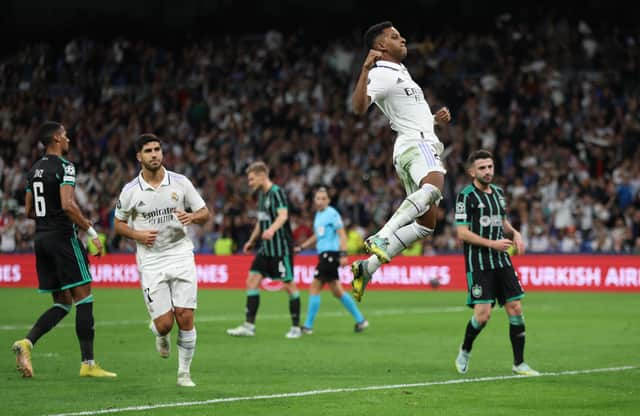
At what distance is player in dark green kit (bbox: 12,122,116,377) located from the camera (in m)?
11.6

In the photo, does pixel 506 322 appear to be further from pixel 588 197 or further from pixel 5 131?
pixel 5 131

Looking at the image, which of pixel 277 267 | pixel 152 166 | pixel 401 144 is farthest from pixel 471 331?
pixel 277 267

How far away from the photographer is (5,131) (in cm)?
3716

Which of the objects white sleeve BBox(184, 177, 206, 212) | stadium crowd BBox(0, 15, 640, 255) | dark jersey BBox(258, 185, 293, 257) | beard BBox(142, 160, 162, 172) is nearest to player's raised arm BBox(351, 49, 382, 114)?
white sleeve BBox(184, 177, 206, 212)

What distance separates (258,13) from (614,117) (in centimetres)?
1473

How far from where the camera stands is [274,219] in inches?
667

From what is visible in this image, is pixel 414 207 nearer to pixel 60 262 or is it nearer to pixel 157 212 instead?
pixel 157 212

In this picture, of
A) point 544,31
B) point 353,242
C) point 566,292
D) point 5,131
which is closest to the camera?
point 566,292

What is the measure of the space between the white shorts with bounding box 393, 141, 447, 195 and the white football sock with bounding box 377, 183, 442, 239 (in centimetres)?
19

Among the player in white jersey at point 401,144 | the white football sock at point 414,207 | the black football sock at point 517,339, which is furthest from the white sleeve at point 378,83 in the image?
the black football sock at point 517,339

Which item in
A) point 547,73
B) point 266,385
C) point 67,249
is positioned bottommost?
point 266,385

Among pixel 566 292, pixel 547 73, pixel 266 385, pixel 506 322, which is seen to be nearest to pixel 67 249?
pixel 266 385

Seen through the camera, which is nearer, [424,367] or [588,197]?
[424,367]

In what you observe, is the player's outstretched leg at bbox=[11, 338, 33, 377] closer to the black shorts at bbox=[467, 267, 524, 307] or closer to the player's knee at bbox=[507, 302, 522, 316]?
the black shorts at bbox=[467, 267, 524, 307]
